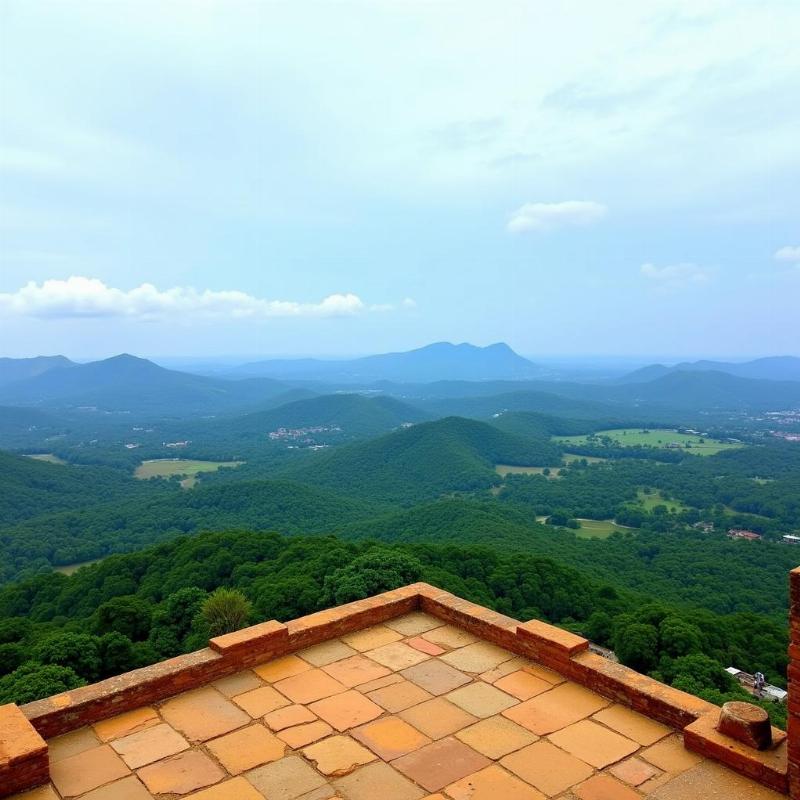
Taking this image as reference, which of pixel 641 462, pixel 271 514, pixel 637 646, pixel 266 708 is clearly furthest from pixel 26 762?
pixel 641 462

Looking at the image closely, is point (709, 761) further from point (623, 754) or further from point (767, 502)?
point (767, 502)

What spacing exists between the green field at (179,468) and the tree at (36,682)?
72.5 m

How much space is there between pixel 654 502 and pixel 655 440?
155ft

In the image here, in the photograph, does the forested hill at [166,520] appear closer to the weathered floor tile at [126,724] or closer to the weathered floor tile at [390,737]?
the weathered floor tile at [126,724]

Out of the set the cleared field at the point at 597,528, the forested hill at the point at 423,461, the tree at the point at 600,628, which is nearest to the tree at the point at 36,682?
the tree at the point at 600,628

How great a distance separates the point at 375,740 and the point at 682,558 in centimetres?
4632

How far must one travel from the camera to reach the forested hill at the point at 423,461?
7569 centimetres

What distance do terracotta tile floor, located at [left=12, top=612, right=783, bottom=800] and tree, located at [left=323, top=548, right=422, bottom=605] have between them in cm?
1232

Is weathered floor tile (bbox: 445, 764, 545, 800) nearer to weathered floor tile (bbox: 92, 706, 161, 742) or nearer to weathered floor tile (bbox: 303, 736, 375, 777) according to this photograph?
weathered floor tile (bbox: 303, 736, 375, 777)

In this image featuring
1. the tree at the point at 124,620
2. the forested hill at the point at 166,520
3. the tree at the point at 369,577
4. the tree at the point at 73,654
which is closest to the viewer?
the tree at the point at 73,654

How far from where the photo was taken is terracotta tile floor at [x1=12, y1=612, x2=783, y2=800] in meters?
3.87

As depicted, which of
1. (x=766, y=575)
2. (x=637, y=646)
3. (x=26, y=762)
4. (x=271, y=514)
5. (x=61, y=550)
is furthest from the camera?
(x=271, y=514)

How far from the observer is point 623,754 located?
4.23 metres

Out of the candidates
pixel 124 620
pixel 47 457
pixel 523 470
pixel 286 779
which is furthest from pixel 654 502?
pixel 47 457
